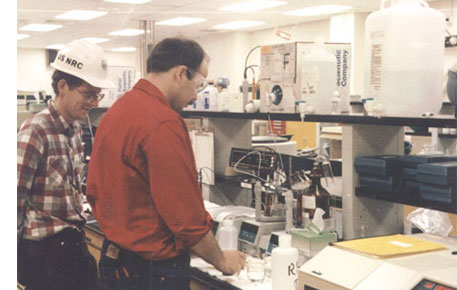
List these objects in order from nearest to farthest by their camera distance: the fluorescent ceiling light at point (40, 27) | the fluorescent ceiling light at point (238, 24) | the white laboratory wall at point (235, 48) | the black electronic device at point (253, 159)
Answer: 1. the black electronic device at point (253, 159)
2. the fluorescent ceiling light at point (40, 27)
3. the fluorescent ceiling light at point (238, 24)
4. the white laboratory wall at point (235, 48)

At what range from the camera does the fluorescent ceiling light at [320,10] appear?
26.1 feet

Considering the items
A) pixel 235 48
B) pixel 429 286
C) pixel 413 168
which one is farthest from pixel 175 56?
pixel 235 48

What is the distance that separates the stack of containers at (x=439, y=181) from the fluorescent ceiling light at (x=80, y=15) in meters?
7.19

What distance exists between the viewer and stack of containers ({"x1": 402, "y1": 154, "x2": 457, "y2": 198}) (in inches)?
65.0

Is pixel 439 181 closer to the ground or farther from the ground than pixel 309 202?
farther from the ground

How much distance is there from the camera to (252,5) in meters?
7.76

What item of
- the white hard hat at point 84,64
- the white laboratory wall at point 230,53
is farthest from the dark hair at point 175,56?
the white laboratory wall at point 230,53

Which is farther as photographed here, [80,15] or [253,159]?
[80,15]

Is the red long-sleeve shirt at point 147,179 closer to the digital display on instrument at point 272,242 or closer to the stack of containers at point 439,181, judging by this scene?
the digital display on instrument at point 272,242

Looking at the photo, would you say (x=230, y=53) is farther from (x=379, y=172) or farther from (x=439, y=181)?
(x=439, y=181)

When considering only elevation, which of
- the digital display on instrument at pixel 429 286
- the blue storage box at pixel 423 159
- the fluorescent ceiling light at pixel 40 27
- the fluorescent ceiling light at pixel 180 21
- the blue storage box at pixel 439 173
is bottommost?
the digital display on instrument at pixel 429 286

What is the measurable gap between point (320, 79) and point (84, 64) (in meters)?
0.93

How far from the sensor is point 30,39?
1137cm
